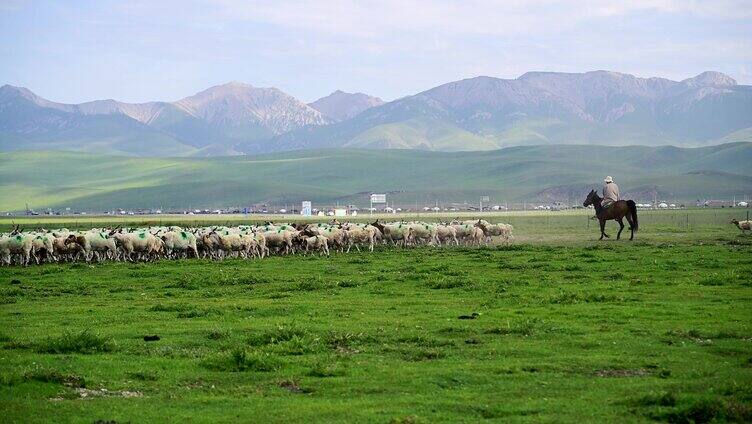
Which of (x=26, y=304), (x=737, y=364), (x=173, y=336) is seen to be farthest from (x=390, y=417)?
(x=26, y=304)

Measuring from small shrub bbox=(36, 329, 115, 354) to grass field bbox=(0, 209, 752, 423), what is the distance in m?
0.03

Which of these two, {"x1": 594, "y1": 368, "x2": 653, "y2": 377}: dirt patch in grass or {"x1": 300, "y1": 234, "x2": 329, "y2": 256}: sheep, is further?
{"x1": 300, "y1": 234, "x2": 329, "y2": 256}: sheep

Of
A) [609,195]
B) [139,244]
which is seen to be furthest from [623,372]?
[609,195]

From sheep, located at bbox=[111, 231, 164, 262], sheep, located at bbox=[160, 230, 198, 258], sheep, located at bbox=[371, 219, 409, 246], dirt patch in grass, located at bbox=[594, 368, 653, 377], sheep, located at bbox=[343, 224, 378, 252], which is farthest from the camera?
sheep, located at bbox=[371, 219, 409, 246]

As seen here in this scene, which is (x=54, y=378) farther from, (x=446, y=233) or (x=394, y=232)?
(x=446, y=233)

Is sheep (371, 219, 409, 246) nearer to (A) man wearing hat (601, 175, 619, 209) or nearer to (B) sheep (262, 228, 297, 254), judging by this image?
(B) sheep (262, 228, 297, 254)

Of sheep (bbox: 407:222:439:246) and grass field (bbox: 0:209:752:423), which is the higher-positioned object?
sheep (bbox: 407:222:439:246)

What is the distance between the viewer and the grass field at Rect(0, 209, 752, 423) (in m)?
12.5

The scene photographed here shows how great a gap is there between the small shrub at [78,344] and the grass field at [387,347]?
0.10 feet

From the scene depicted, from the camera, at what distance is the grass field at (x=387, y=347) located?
1246 centimetres

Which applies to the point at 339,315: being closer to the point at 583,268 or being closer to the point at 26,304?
the point at 26,304

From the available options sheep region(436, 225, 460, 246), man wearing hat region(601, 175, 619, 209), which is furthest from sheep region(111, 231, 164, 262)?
man wearing hat region(601, 175, 619, 209)

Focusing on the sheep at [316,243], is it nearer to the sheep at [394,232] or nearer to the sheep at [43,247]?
the sheep at [394,232]

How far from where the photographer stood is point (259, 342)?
56.0ft
